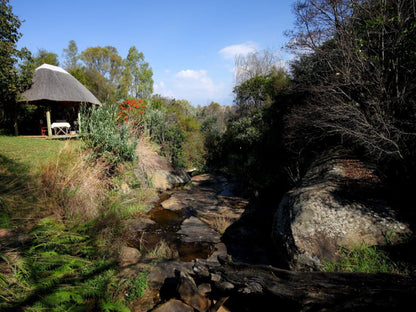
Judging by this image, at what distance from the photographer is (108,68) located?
128 ft

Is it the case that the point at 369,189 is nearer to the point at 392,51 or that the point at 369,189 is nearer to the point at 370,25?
the point at 392,51

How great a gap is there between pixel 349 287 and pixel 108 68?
4504 cm

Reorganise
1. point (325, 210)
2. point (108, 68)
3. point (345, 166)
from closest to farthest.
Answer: point (325, 210), point (345, 166), point (108, 68)

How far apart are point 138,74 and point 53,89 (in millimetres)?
21308

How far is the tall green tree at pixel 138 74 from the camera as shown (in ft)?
107

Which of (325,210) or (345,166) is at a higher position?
(345,166)

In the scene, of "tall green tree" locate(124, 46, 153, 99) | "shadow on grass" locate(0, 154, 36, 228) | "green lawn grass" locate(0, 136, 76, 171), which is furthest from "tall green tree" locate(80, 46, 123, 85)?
"shadow on grass" locate(0, 154, 36, 228)

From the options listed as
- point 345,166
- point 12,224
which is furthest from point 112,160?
point 345,166

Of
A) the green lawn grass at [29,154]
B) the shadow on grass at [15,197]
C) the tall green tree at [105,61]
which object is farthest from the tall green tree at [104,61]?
the shadow on grass at [15,197]

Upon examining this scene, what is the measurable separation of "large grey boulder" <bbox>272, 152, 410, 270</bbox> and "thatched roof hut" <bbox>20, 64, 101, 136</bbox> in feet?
42.7

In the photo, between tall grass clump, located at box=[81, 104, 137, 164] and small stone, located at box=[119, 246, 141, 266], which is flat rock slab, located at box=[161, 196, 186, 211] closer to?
tall grass clump, located at box=[81, 104, 137, 164]

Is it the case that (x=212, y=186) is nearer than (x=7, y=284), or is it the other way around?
(x=7, y=284)

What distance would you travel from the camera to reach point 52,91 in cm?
1325

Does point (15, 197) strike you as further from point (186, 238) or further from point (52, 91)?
point (52, 91)
